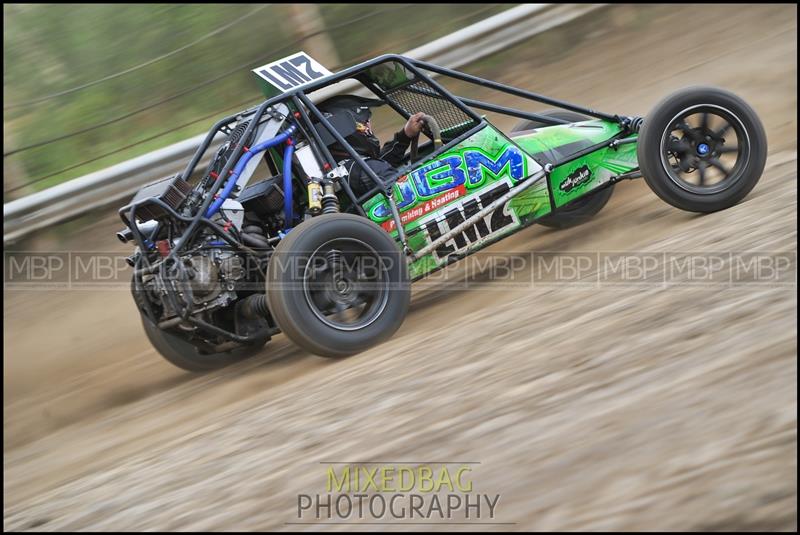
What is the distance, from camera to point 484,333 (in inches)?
160

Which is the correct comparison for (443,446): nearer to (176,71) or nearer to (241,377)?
(241,377)

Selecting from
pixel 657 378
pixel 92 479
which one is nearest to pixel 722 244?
pixel 657 378

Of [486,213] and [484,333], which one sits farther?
[486,213]

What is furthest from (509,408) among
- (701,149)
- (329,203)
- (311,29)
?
(311,29)

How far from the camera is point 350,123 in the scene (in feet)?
17.3

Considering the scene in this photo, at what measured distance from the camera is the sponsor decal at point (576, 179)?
5477mm

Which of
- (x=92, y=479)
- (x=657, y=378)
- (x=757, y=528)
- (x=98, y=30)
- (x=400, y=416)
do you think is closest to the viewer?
(x=757, y=528)

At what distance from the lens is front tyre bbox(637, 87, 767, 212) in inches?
205

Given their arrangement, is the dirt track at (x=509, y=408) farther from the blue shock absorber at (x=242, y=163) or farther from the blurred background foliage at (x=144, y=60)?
the blurred background foliage at (x=144, y=60)

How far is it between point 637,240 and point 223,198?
2.48m

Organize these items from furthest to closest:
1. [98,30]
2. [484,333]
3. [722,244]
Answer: [98,30] < [722,244] < [484,333]

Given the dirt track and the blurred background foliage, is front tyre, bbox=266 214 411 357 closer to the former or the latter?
the dirt track

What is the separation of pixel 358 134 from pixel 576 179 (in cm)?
135

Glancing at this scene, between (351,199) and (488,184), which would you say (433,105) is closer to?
(488,184)
